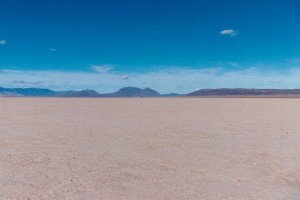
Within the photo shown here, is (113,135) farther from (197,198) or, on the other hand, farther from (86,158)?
(197,198)

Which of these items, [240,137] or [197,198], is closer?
[197,198]

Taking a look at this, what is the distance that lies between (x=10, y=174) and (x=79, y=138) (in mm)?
5026

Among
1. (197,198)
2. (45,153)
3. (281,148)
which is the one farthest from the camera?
(281,148)

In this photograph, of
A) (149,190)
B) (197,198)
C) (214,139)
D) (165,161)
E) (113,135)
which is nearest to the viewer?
(197,198)

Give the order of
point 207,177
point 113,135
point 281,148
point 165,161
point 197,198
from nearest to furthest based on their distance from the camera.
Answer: point 197,198 < point 207,177 < point 165,161 < point 281,148 < point 113,135

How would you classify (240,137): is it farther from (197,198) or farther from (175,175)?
(197,198)

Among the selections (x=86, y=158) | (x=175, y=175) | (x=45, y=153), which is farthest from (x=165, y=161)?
(x=45, y=153)

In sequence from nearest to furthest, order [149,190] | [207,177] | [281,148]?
[149,190]
[207,177]
[281,148]

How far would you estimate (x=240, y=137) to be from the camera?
12.6 meters

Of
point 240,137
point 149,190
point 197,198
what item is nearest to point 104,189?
point 149,190

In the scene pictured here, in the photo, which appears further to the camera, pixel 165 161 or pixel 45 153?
pixel 45 153

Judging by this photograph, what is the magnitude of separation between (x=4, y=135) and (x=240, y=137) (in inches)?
336

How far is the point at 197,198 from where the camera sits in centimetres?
580

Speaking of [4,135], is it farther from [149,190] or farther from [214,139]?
[149,190]
